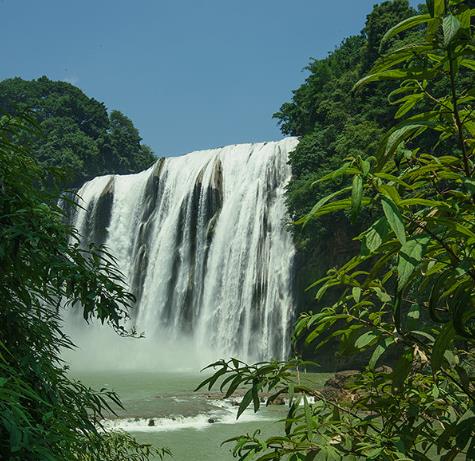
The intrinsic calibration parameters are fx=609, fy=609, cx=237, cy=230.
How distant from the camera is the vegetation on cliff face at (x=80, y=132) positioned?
164ft

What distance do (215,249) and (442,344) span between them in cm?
2315

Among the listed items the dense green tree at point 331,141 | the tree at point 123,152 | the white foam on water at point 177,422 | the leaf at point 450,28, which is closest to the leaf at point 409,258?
the leaf at point 450,28

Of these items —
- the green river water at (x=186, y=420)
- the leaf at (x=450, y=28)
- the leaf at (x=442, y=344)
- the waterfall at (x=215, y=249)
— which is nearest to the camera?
the leaf at (x=450, y=28)

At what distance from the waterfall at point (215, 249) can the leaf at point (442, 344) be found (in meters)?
20.1

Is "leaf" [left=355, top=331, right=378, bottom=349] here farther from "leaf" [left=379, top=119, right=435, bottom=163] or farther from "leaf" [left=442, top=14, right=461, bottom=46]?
"leaf" [left=442, top=14, right=461, bottom=46]

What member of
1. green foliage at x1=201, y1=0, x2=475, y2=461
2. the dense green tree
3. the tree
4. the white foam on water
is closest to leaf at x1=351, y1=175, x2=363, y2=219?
green foliage at x1=201, y1=0, x2=475, y2=461

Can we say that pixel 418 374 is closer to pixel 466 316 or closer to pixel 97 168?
pixel 466 316

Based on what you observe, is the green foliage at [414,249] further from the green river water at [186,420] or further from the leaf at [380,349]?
the green river water at [186,420]

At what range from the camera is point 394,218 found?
100 cm

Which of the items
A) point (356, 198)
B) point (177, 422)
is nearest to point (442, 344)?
point (356, 198)

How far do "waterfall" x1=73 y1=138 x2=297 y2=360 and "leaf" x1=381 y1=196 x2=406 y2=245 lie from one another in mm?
20157

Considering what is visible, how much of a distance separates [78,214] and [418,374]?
31.0 metres

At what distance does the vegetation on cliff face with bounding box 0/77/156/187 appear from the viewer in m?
50.1

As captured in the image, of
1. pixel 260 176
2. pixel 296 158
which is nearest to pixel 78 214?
pixel 260 176
